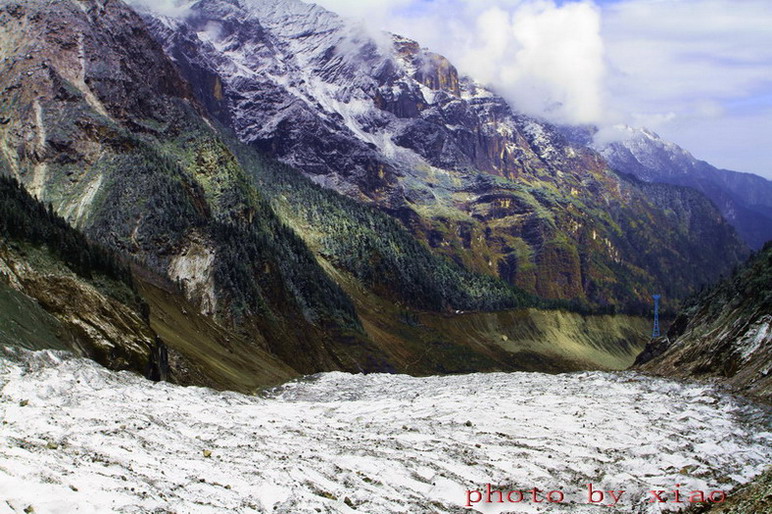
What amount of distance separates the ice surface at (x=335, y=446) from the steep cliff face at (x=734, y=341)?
508 cm

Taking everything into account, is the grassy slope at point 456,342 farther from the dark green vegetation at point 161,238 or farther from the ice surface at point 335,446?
the ice surface at point 335,446

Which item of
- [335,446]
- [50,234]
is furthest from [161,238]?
[335,446]

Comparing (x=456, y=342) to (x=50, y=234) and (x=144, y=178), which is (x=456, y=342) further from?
(x=50, y=234)

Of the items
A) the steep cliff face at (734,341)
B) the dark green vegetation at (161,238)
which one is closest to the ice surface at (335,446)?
the steep cliff face at (734,341)

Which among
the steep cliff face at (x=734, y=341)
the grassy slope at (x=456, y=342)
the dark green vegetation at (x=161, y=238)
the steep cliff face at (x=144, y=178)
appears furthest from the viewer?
the grassy slope at (x=456, y=342)

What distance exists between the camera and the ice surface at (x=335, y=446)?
26.5 metres

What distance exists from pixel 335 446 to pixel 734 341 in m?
44.3

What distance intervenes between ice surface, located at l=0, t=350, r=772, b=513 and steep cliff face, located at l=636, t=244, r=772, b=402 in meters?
5.08

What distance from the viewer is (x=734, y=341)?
225 feet

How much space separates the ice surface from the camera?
26516 mm

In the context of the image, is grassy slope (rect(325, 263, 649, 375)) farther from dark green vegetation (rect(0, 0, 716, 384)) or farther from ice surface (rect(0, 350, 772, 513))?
ice surface (rect(0, 350, 772, 513))

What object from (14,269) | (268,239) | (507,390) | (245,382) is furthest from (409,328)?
(14,269)

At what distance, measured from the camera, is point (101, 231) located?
367 ft

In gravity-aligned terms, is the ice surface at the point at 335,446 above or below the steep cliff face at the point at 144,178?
below
